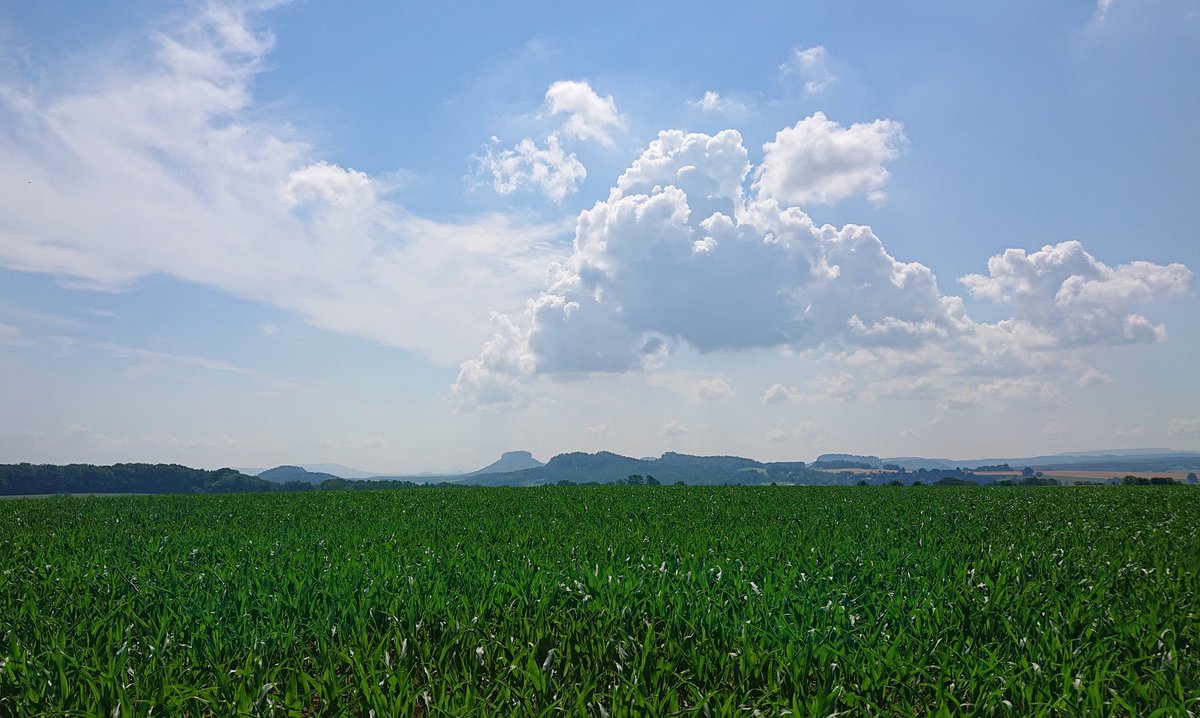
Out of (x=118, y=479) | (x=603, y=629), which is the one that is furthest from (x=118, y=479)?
(x=603, y=629)

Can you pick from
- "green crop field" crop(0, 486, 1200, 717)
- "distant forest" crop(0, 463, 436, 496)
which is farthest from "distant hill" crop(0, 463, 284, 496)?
"green crop field" crop(0, 486, 1200, 717)

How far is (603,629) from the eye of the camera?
276 inches

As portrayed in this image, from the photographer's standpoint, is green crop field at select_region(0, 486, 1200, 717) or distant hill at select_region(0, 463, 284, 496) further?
distant hill at select_region(0, 463, 284, 496)

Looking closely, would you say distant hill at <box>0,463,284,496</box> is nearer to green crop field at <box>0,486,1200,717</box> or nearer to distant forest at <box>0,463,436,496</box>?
distant forest at <box>0,463,436,496</box>

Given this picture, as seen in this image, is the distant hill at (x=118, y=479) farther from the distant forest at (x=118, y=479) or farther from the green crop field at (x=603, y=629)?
the green crop field at (x=603, y=629)

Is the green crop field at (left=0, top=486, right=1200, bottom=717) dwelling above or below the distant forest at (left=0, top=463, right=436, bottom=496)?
above

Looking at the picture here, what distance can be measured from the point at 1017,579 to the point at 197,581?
12585 millimetres

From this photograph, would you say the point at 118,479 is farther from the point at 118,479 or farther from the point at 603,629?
the point at 603,629

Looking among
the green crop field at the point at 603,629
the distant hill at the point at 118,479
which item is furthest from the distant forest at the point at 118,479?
the green crop field at the point at 603,629

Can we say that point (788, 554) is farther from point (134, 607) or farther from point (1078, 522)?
point (1078, 522)

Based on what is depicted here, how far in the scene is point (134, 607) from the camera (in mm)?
8422

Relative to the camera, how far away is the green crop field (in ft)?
17.9

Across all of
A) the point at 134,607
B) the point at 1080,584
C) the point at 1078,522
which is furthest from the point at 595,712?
the point at 1078,522

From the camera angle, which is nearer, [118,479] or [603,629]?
[603,629]
